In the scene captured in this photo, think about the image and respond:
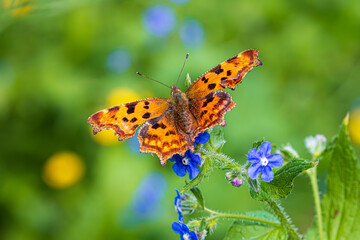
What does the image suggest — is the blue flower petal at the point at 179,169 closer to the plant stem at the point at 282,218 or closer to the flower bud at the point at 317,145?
the plant stem at the point at 282,218

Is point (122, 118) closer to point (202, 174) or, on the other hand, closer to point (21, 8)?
point (202, 174)

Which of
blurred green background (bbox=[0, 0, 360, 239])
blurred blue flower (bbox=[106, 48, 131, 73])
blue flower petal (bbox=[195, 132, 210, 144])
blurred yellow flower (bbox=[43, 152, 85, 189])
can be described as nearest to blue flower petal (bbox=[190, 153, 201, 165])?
blue flower petal (bbox=[195, 132, 210, 144])

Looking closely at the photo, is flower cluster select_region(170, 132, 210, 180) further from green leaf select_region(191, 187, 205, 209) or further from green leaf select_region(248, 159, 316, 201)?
green leaf select_region(248, 159, 316, 201)

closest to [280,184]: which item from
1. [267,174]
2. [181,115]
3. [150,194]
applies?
[267,174]

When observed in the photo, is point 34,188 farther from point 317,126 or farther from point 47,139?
point 317,126

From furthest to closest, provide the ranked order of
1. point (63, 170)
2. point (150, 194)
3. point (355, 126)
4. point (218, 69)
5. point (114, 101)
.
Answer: point (355, 126) < point (114, 101) < point (63, 170) < point (150, 194) < point (218, 69)

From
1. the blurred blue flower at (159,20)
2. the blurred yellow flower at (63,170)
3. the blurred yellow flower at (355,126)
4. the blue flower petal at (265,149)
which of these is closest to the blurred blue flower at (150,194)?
the blurred yellow flower at (63,170)

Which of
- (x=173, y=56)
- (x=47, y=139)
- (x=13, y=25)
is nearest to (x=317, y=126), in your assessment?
(x=173, y=56)
